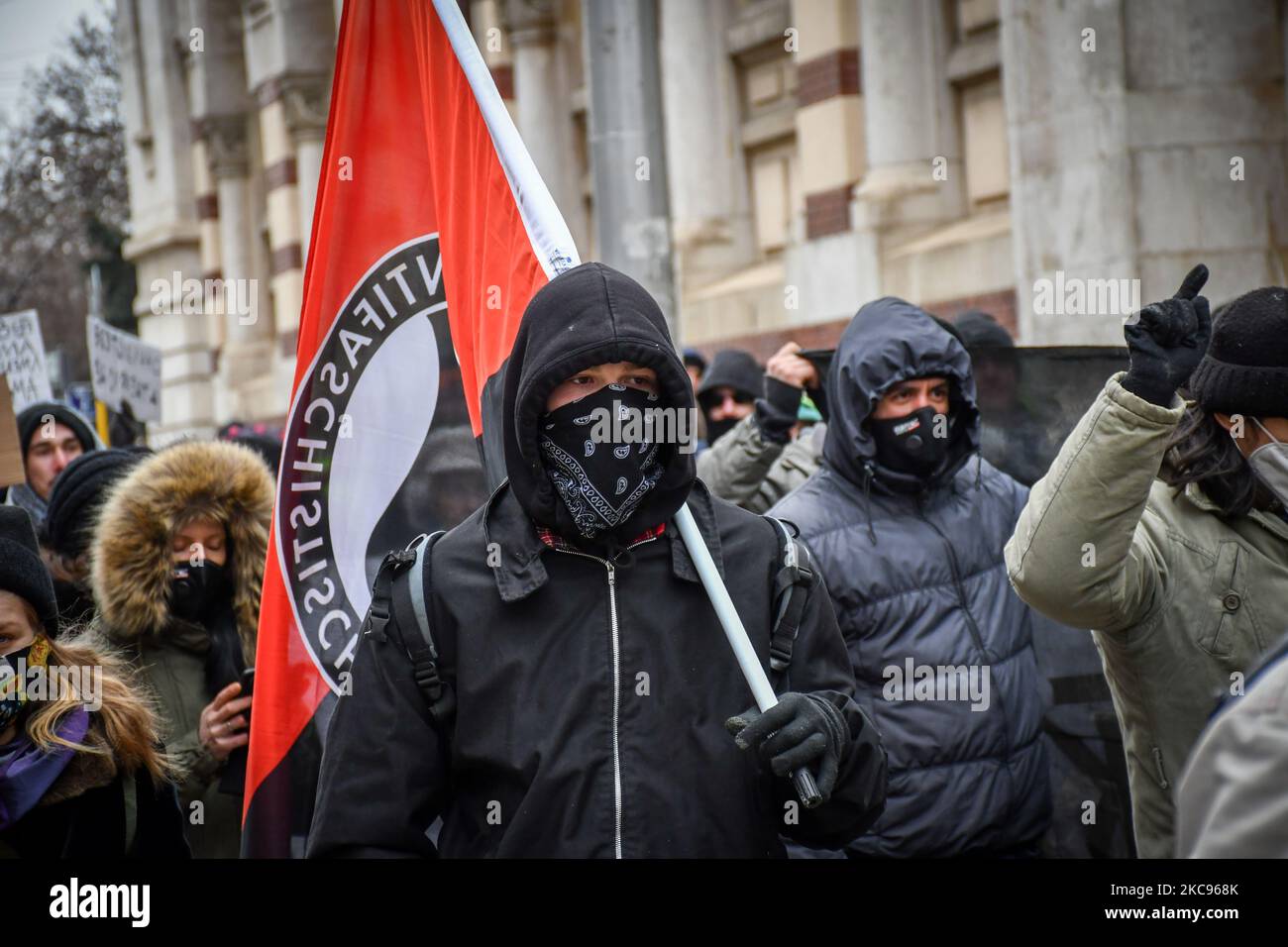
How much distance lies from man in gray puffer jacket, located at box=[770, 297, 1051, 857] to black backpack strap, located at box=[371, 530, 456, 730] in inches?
55.8

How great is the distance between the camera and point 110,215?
3816 centimetres

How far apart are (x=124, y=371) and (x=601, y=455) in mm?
7081

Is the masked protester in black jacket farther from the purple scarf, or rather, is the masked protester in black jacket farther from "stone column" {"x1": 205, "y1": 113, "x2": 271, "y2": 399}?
"stone column" {"x1": 205, "y1": 113, "x2": 271, "y2": 399}

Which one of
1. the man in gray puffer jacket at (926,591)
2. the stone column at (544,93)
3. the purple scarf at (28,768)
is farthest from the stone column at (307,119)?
the purple scarf at (28,768)

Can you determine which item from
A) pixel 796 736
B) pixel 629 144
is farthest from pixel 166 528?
pixel 629 144

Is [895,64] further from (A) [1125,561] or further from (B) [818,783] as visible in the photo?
(B) [818,783]

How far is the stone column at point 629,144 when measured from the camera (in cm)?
593

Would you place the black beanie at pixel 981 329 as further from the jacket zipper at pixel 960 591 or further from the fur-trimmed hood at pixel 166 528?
the fur-trimmed hood at pixel 166 528

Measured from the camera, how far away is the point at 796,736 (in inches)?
92.7

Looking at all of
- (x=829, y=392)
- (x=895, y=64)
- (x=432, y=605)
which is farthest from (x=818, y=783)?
(x=895, y=64)

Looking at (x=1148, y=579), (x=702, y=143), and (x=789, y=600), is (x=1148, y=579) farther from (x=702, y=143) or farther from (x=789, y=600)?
(x=702, y=143)

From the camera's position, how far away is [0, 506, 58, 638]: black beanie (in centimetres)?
327
